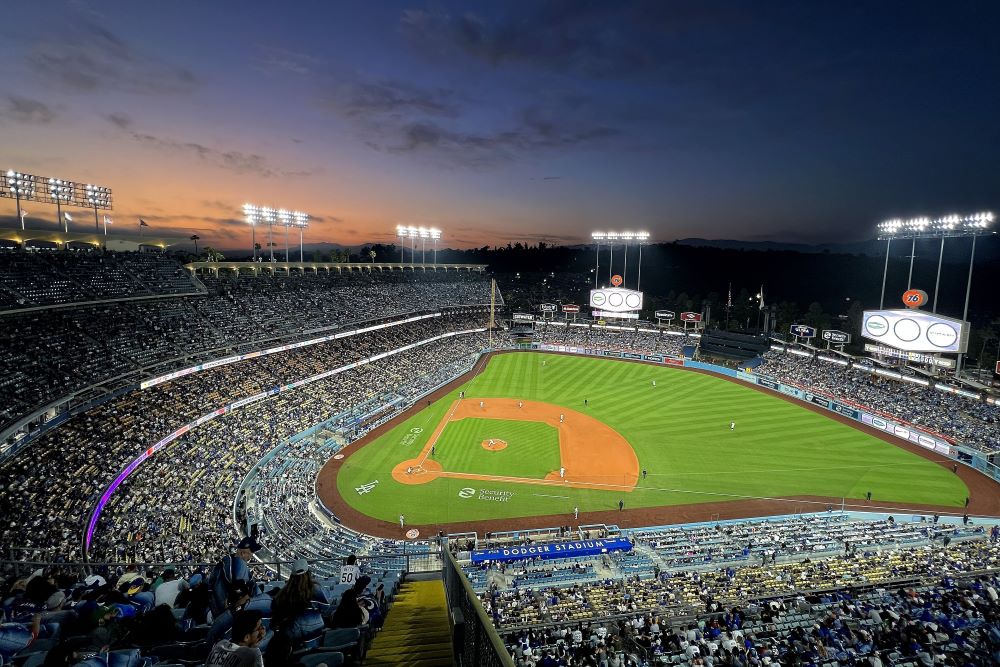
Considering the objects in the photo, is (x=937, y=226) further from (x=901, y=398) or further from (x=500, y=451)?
(x=500, y=451)

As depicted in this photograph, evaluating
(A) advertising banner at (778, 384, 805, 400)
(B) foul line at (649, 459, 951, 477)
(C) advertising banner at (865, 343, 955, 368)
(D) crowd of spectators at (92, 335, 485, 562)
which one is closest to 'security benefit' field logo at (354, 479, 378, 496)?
(D) crowd of spectators at (92, 335, 485, 562)

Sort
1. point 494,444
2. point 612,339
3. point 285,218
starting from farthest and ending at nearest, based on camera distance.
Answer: point 612,339 < point 285,218 < point 494,444

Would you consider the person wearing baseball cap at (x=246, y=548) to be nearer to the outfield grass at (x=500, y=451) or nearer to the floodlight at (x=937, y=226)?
the outfield grass at (x=500, y=451)

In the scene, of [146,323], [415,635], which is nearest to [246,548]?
[415,635]

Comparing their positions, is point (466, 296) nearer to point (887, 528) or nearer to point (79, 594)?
point (887, 528)

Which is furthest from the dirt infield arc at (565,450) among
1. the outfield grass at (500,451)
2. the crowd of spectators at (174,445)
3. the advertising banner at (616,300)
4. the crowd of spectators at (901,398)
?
the advertising banner at (616,300)

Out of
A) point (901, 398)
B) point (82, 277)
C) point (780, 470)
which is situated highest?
point (82, 277)

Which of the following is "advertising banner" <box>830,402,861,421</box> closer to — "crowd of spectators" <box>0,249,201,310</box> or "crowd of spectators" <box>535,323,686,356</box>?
"crowd of spectators" <box>535,323,686,356</box>

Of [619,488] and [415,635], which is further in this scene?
[619,488]
